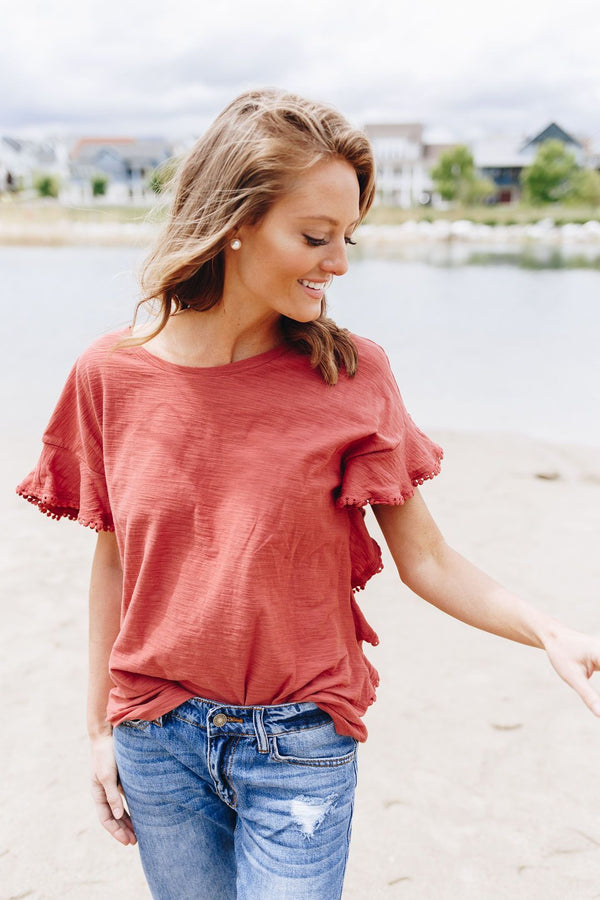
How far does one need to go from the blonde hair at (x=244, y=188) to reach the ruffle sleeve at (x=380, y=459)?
65mm

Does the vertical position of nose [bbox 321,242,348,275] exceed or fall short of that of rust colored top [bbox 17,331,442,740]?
it exceeds it

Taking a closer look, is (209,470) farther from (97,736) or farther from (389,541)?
(97,736)

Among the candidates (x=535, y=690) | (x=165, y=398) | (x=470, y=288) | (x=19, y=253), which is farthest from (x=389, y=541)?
(x=19, y=253)

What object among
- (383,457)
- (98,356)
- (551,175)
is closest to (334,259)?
(383,457)

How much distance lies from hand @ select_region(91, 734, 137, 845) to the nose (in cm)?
86

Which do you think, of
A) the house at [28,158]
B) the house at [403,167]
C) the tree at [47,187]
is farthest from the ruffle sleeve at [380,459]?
the house at [28,158]

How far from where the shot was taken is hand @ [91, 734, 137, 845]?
1.39 metres

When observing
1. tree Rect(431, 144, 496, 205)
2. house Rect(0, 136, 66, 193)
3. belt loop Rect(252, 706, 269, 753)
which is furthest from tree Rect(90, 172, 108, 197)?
belt loop Rect(252, 706, 269, 753)

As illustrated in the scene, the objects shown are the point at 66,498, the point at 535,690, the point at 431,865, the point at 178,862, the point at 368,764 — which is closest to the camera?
the point at 178,862

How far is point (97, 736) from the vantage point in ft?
4.66

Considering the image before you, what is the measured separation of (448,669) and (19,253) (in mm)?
30470

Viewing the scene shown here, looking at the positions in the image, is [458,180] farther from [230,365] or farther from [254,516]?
[254,516]

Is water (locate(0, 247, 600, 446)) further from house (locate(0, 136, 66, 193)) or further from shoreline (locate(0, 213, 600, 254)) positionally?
house (locate(0, 136, 66, 193))

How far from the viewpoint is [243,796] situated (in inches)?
47.9
